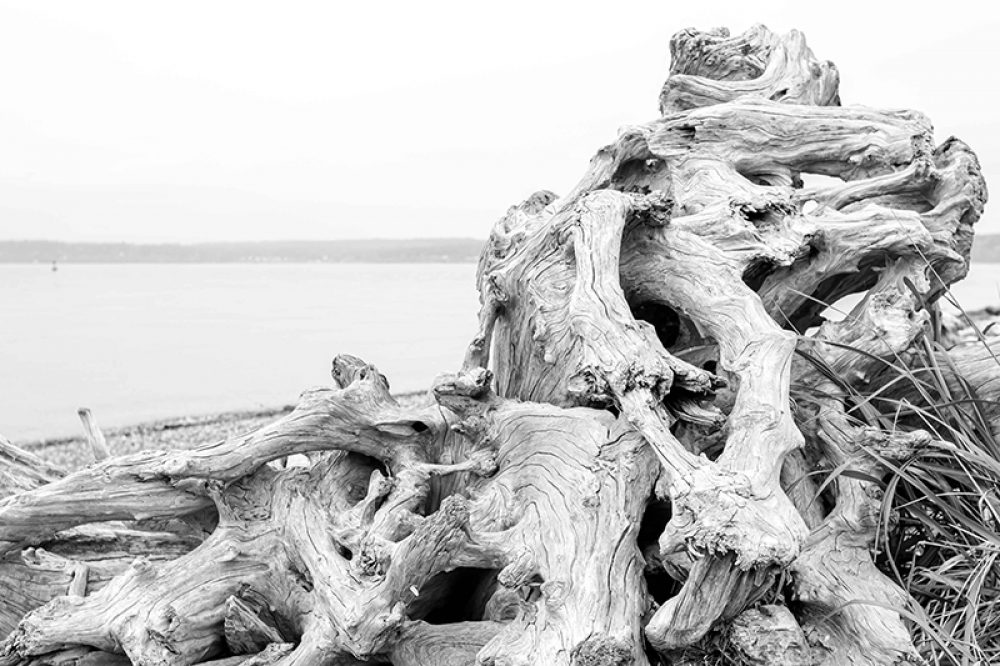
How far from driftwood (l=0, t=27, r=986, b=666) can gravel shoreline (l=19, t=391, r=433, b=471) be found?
13.1 feet

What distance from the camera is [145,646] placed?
2.91 m

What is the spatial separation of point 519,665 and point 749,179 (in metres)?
2.47

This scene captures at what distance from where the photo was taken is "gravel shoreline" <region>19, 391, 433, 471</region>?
7758mm

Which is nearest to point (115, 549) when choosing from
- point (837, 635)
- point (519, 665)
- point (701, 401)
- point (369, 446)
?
point (369, 446)

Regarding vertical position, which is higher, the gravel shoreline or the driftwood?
the driftwood

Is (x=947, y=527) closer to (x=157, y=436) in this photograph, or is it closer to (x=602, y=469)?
(x=602, y=469)

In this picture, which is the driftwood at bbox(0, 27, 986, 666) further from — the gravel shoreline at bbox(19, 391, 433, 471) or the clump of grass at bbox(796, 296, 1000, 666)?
the gravel shoreline at bbox(19, 391, 433, 471)

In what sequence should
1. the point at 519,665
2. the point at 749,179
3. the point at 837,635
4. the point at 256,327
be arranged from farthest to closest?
the point at 256,327
the point at 749,179
the point at 837,635
the point at 519,665

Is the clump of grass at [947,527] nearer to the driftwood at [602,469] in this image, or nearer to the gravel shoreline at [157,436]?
the driftwood at [602,469]

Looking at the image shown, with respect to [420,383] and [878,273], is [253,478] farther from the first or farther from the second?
[420,383]

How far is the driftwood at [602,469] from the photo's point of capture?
2.47 m

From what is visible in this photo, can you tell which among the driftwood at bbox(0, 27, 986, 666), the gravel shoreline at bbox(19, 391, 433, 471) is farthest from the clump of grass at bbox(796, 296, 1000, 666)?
the gravel shoreline at bbox(19, 391, 433, 471)

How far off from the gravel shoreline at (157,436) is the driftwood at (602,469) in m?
4.00

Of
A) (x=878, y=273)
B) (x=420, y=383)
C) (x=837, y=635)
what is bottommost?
(x=420, y=383)
